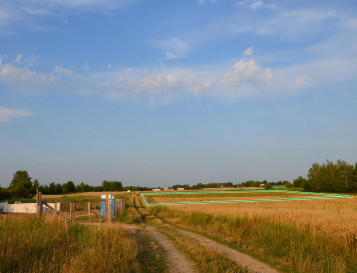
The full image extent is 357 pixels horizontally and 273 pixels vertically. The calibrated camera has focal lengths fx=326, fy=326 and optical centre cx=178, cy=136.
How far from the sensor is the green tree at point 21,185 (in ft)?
258

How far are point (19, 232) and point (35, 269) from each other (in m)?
3.63

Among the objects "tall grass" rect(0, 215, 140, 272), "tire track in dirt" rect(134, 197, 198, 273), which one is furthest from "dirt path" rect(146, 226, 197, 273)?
"tall grass" rect(0, 215, 140, 272)

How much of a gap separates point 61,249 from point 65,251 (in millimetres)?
141

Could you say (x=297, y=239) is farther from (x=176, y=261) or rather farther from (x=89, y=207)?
(x=89, y=207)

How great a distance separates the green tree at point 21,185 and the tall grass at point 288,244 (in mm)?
70354

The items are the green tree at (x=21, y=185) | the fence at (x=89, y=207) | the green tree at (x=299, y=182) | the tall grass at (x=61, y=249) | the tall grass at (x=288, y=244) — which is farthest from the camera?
the green tree at (x=299, y=182)

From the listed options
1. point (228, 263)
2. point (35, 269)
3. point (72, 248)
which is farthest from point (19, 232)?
point (228, 263)

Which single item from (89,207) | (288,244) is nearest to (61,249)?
(288,244)

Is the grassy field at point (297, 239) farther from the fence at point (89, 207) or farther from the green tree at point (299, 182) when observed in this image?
the green tree at point (299, 182)

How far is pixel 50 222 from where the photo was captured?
13945 mm

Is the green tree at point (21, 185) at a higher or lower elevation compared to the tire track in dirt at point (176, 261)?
higher

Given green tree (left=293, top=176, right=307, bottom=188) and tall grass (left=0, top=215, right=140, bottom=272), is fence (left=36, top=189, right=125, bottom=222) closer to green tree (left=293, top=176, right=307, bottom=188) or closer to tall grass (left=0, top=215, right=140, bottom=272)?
tall grass (left=0, top=215, right=140, bottom=272)

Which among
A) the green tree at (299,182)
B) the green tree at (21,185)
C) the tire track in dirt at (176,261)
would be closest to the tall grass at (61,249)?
the tire track in dirt at (176,261)

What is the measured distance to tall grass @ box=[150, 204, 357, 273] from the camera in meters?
11.0
